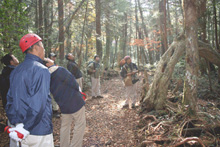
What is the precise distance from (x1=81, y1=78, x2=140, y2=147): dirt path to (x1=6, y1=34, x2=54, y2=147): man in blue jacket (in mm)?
2482

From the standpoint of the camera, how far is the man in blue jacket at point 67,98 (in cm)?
305

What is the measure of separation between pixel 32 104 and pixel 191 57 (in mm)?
4477

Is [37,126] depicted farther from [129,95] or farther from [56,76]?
[129,95]

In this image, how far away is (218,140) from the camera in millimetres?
3168

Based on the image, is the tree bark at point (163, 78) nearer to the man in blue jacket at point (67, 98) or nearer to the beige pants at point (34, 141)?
the man in blue jacket at point (67, 98)

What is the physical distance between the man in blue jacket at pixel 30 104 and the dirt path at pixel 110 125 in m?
2.48

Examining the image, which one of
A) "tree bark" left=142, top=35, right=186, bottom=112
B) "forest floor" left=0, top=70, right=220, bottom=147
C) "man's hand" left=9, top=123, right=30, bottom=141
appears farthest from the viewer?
"tree bark" left=142, top=35, right=186, bottom=112

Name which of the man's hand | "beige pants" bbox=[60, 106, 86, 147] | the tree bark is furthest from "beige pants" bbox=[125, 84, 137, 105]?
the man's hand

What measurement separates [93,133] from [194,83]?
3.55 meters

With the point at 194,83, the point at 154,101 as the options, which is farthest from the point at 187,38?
the point at 154,101

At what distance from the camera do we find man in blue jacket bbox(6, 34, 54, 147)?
1.82m

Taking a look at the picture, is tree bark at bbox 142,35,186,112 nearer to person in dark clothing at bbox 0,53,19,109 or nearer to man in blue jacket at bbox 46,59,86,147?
man in blue jacket at bbox 46,59,86,147

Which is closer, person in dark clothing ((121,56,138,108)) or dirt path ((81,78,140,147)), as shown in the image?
dirt path ((81,78,140,147))

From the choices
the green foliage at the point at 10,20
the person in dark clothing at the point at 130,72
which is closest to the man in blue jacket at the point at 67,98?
the green foliage at the point at 10,20
